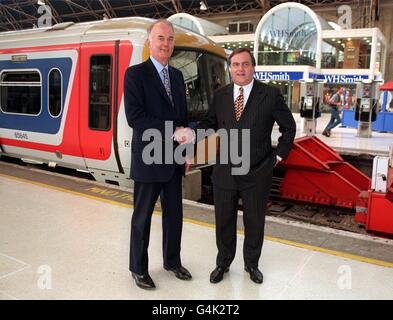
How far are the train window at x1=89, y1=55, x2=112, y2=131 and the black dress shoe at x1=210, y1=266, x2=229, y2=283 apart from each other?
3.22 metres

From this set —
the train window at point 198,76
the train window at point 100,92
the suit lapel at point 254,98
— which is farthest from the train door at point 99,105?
the suit lapel at point 254,98

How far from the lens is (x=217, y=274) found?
308 centimetres

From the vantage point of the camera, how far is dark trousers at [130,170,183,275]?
→ 2871mm

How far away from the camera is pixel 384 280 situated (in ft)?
10.2

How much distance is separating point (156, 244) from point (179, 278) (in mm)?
748

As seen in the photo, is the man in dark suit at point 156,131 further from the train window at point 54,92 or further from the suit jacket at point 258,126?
the train window at point 54,92

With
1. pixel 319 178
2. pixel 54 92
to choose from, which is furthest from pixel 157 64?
pixel 319 178

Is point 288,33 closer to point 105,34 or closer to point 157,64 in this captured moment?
point 105,34

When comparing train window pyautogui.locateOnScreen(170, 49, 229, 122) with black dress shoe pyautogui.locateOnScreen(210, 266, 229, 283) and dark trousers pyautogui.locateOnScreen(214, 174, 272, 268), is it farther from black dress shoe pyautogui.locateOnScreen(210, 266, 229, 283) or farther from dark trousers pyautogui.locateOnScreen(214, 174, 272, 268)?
black dress shoe pyautogui.locateOnScreen(210, 266, 229, 283)

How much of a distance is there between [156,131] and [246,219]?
38.1 inches

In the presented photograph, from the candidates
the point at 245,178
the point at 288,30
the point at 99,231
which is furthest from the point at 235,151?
the point at 288,30

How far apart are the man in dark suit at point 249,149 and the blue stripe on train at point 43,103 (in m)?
3.91

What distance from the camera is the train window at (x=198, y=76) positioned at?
5793mm

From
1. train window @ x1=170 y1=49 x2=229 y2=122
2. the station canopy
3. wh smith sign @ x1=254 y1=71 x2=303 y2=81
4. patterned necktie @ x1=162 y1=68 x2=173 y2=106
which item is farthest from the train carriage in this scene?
the station canopy
